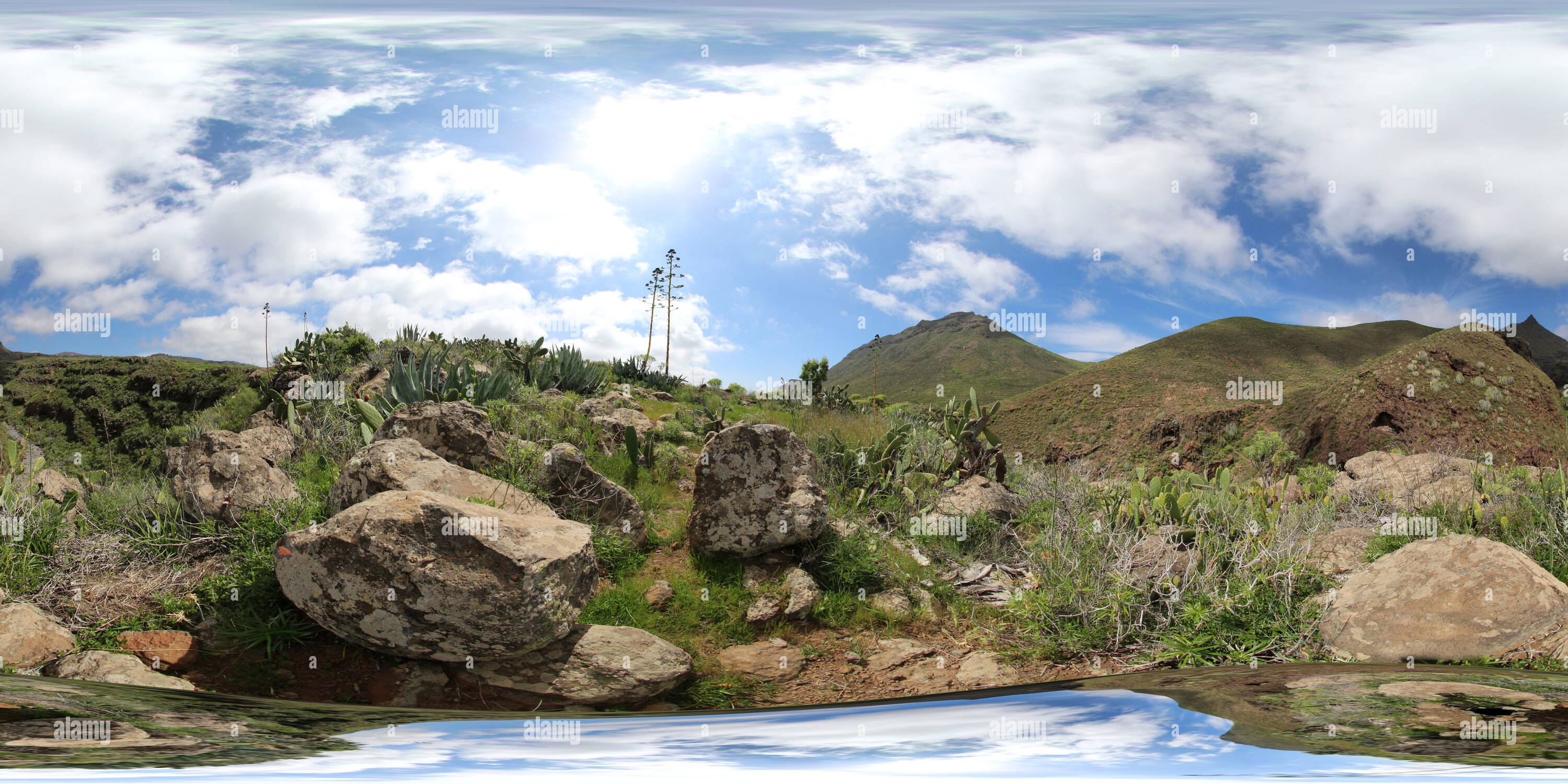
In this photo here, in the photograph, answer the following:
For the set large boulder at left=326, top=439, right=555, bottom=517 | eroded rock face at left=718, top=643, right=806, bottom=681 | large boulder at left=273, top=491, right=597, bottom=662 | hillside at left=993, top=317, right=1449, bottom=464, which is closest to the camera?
large boulder at left=273, top=491, right=597, bottom=662

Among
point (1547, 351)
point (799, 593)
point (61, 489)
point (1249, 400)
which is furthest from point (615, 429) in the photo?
point (1547, 351)

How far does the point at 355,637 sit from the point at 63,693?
2.16 m

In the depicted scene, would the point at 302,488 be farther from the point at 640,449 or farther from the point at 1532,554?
the point at 1532,554

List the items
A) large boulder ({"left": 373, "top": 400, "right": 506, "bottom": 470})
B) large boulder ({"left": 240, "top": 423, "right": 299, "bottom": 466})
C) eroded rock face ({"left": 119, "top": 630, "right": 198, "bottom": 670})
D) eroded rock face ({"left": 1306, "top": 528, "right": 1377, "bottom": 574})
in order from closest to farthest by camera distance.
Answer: eroded rock face ({"left": 119, "top": 630, "right": 198, "bottom": 670}), eroded rock face ({"left": 1306, "top": 528, "right": 1377, "bottom": 574}), large boulder ({"left": 373, "top": 400, "right": 506, "bottom": 470}), large boulder ({"left": 240, "top": 423, "right": 299, "bottom": 466})

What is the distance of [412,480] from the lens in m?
4.59

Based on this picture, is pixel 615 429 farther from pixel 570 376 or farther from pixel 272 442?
pixel 570 376

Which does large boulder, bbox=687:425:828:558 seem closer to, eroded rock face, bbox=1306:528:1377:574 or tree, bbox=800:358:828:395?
eroded rock face, bbox=1306:528:1377:574

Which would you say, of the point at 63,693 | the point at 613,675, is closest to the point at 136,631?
the point at 613,675

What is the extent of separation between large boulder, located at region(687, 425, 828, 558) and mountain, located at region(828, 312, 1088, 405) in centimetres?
1888

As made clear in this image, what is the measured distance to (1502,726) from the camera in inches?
53.1

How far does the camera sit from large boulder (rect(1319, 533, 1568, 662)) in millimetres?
3000

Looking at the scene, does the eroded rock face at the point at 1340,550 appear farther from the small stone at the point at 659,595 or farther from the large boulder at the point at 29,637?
the large boulder at the point at 29,637

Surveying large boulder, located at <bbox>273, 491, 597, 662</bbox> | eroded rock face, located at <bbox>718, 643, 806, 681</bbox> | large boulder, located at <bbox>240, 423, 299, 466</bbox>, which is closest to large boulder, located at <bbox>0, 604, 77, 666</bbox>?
large boulder, located at <bbox>273, 491, 597, 662</bbox>

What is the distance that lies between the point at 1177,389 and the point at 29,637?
11004 mm
